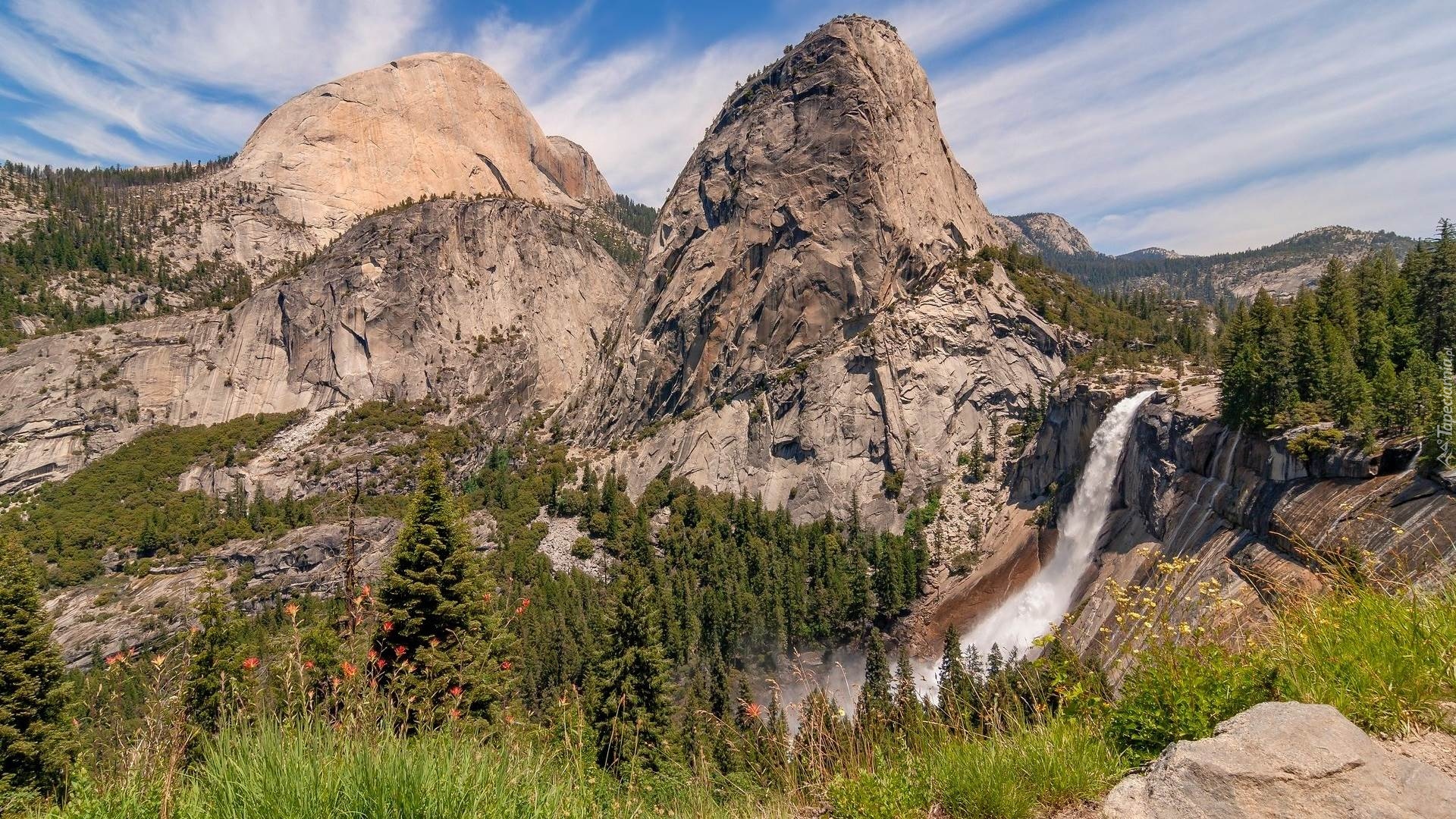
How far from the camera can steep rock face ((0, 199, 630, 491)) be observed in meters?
109

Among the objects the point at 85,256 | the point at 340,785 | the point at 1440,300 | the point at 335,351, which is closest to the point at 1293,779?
the point at 340,785

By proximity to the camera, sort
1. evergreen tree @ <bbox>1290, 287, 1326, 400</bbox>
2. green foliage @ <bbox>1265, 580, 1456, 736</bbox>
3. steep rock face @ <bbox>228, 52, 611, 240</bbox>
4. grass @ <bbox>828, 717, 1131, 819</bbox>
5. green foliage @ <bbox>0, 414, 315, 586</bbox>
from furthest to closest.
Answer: steep rock face @ <bbox>228, 52, 611, 240</bbox> → green foliage @ <bbox>0, 414, 315, 586</bbox> → evergreen tree @ <bbox>1290, 287, 1326, 400</bbox> → grass @ <bbox>828, 717, 1131, 819</bbox> → green foliage @ <bbox>1265, 580, 1456, 736</bbox>

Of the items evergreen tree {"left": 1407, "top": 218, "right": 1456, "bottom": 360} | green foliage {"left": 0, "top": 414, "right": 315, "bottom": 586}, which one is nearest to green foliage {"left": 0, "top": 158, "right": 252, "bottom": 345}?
green foliage {"left": 0, "top": 414, "right": 315, "bottom": 586}

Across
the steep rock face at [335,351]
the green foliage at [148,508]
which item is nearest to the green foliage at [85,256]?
the steep rock face at [335,351]

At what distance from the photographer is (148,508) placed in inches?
3826

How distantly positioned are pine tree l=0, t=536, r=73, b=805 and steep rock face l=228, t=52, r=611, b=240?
14613 cm

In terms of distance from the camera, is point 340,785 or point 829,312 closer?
point 340,785

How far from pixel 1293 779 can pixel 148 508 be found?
12777 cm

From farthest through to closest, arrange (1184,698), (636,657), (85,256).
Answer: (85,256) → (636,657) → (1184,698)

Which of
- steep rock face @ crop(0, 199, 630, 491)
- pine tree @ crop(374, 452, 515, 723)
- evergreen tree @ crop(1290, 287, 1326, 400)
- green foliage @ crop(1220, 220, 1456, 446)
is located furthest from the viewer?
steep rock face @ crop(0, 199, 630, 491)

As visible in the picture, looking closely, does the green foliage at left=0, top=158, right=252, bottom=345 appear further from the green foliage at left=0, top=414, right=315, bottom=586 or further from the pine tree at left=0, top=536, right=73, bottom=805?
the pine tree at left=0, top=536, right=73, bottom=805

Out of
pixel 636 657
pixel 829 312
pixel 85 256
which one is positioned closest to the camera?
pixel 636 657

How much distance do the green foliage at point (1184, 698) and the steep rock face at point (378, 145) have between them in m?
163

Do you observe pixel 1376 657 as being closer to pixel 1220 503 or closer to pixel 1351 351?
pixel 1220 503
